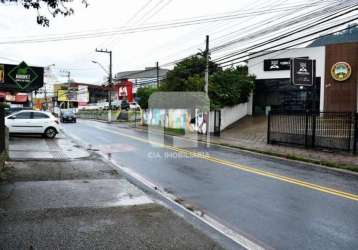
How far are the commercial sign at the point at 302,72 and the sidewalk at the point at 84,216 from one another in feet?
51.8

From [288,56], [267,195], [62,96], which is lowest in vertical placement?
[267,195]

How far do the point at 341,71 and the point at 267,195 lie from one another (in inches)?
1072

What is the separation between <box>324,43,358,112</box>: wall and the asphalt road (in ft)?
65.5

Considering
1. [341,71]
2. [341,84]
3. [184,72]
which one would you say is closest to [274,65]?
[341,71]

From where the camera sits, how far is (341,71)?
32406 mm

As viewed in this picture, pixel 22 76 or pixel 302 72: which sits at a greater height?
pixel 302 72

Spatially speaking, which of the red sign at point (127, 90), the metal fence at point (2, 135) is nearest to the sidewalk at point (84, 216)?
the metal fence at point (2, 135)

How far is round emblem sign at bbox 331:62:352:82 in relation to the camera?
31975mm

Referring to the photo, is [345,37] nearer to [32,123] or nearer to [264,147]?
[264,147]

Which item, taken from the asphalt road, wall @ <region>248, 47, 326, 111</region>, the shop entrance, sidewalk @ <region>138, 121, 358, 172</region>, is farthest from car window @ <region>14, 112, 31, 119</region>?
wall @ <region>248, 47, 326, 111</region>

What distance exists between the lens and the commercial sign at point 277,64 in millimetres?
36375

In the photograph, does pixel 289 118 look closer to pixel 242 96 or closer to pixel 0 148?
pixel 0 148

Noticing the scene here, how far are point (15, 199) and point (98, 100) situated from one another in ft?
377

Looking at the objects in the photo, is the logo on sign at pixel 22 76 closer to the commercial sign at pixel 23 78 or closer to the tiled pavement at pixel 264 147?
the commercial sign at pixel 23 78
